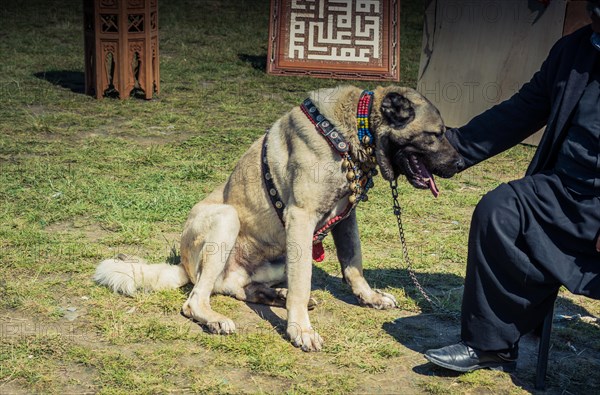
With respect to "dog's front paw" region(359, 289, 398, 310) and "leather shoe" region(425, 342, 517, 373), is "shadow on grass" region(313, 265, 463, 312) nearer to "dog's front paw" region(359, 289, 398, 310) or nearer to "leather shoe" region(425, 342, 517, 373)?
"dog's front paw" region(359, 289, 398, 310)

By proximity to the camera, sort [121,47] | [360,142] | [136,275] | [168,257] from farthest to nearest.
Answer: [121,47] < [168,257] < [136,275] < [360,142]

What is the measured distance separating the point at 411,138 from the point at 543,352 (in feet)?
4.19

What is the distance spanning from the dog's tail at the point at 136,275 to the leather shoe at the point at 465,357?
1.65m

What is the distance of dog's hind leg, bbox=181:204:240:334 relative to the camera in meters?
4.57

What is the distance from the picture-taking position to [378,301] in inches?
193

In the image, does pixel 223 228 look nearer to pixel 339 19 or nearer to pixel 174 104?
pixel 174 104

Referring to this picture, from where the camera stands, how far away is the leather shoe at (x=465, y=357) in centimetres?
402

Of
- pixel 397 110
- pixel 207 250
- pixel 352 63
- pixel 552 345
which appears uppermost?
pixel 397 110

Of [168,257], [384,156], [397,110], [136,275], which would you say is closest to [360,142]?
[384,156]

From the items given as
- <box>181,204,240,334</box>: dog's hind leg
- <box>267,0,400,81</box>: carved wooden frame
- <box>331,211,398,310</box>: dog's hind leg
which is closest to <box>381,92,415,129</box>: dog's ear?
<box>331,211,398,310</box>: dog's hind leg

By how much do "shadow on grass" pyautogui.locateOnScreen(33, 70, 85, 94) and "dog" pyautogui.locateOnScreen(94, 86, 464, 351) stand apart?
596 cm

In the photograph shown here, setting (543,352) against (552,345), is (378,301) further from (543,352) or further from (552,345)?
(543,352)

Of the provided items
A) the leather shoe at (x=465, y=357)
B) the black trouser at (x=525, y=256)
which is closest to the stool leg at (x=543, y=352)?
the black trouser at (x=525, y=256)

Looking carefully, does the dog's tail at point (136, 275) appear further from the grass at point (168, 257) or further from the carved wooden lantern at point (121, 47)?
the carved wooden lantern at point (121, 47)
